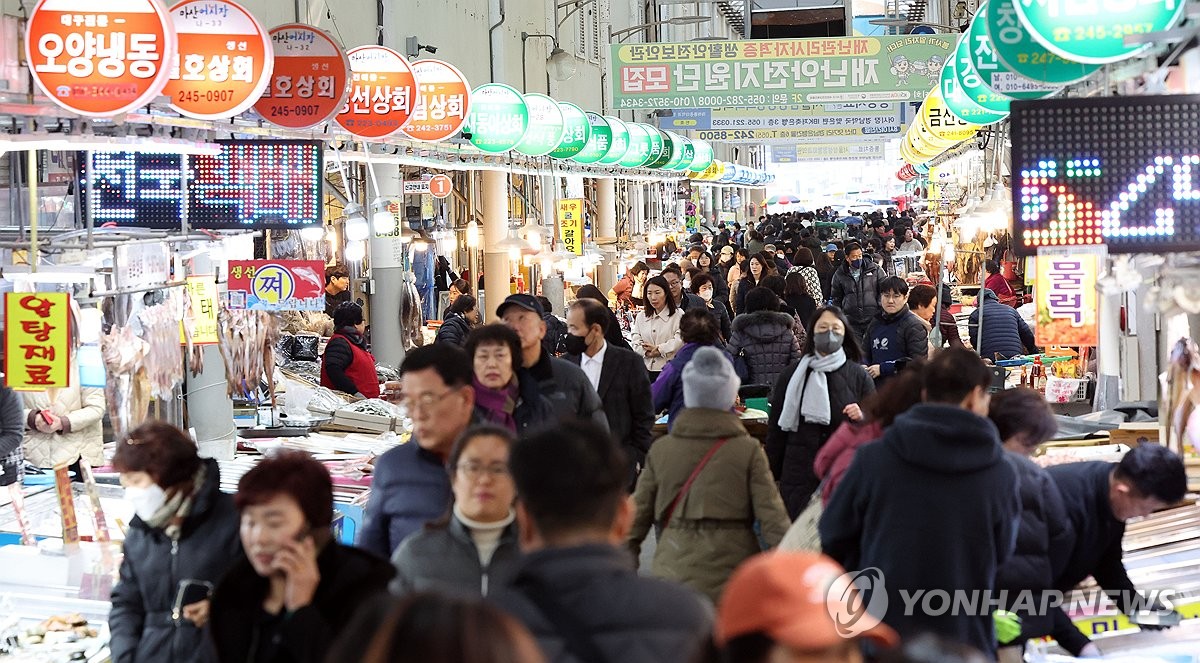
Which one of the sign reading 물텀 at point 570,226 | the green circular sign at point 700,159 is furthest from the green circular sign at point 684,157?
the sign reading 물텀 at point 570,226

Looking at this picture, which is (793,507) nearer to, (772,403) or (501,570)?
(772,403)

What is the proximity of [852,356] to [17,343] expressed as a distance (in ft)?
13.5

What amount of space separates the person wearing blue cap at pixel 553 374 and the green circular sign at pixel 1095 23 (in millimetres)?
2417

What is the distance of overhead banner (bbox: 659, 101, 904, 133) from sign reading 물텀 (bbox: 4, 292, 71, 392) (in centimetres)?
1505

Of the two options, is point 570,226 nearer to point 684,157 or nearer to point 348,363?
point 684,157

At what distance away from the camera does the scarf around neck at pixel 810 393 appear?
7.36 metres

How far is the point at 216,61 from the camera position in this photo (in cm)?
805

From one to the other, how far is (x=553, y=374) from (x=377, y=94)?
176 inches

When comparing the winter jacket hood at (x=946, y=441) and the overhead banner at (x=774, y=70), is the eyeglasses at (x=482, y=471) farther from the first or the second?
the overhead banner at (x=774, y=70)

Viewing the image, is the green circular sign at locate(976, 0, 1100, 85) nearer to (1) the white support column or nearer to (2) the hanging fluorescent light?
(2) the hanging fluorescent light

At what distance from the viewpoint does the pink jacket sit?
5.09 m

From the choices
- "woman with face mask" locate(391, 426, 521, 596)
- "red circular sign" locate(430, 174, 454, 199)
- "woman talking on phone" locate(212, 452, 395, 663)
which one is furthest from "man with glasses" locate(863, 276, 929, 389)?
"red circular sign" locate(430, 174, 454, 199)

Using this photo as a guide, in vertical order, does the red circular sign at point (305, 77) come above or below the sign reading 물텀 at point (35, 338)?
above

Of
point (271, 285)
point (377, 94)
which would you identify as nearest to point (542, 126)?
point (377, 94)
